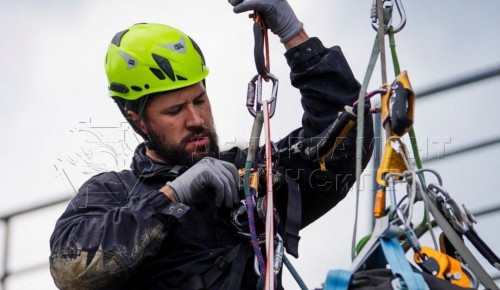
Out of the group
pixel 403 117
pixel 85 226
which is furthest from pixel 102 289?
pixel 403 117

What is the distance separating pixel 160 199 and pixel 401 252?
4.10 feet

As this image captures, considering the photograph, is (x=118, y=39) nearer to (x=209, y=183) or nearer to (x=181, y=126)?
(x=181, y=126)

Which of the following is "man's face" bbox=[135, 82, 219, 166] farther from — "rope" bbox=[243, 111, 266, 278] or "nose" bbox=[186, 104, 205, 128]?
"rope" bbox=[243, 111, 266, 278]

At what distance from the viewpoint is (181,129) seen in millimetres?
3920

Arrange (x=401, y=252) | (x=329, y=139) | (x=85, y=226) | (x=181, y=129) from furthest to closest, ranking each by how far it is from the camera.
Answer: (x=181, y=129), (x=85, y=226), (x=329, y=139), (x=401, y=252)

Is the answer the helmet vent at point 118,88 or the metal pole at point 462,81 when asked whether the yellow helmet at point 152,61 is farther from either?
the metal pole at point 462,81

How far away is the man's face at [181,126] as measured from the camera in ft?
12.7

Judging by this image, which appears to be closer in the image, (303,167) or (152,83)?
(303,167)

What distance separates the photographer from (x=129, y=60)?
4.10m

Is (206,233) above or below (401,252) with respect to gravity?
below

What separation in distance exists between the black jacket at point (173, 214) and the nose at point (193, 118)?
0.57ft

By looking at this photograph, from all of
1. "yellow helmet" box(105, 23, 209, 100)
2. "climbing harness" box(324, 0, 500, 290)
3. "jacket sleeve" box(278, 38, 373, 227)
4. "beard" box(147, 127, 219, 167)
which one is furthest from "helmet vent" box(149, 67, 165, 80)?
"climbing harness" box(324, 0, 500, 290)

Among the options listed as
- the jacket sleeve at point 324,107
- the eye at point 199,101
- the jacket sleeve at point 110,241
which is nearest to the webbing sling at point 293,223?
the jacket sleeve at point 324,107

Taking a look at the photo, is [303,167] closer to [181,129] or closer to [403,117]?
[181,129]
